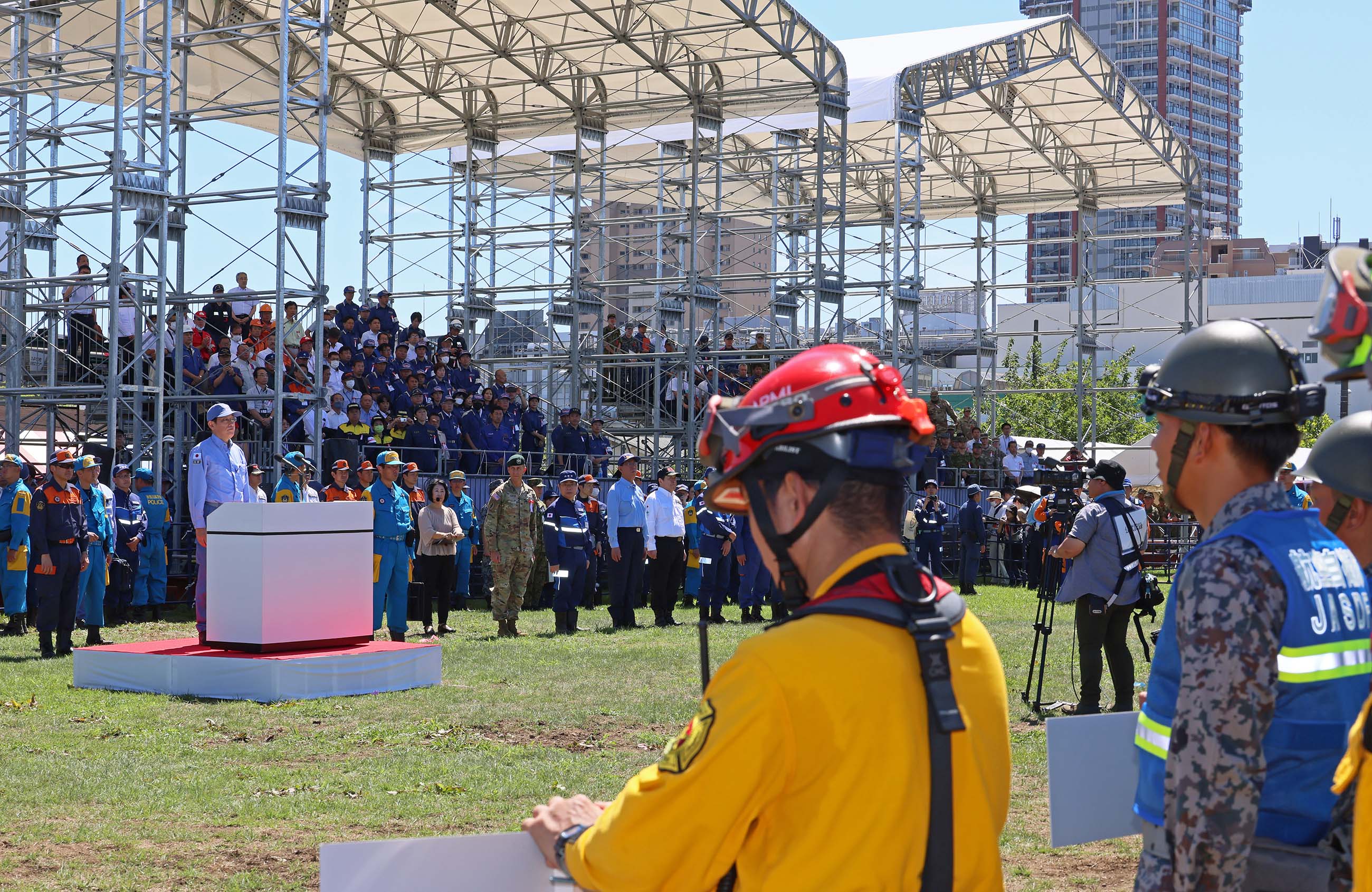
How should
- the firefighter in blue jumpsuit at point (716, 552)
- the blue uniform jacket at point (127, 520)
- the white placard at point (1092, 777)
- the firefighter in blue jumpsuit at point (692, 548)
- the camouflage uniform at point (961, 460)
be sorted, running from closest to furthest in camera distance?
1. the white placard at point (1092, 777)
2. the blue uniform jacket at point (127, 520)
3. the firefighter in blue jumpsuit at point (716, 552)
4. the firefighter in blue jumpsuit at point (692, 548)
5. the camouflage uniform at point (961, 460)

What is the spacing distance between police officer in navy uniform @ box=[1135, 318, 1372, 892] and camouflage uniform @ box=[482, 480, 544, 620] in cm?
1374

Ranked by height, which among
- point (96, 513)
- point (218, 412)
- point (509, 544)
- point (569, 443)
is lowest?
point (509, 544)

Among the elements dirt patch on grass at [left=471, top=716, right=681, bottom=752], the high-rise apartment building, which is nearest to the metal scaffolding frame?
dirt patch on grass at [left=471, top=716, right=681, bottom=752]

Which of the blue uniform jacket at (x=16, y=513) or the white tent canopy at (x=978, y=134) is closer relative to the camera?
the blue uniform jacket at (x=16, y=513)

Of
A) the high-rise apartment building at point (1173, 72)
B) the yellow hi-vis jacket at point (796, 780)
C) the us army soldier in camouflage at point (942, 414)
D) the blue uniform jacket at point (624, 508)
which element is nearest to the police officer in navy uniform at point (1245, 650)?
the yellow hi-vis jacket at point (796, 780)

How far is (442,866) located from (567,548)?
1501 cm

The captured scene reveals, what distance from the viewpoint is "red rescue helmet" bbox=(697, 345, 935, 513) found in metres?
2.16

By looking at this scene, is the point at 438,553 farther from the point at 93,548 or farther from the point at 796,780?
the point at 796,780

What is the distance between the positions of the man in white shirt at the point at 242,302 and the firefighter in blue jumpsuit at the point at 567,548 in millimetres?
5663

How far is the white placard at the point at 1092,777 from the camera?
3.02 metres

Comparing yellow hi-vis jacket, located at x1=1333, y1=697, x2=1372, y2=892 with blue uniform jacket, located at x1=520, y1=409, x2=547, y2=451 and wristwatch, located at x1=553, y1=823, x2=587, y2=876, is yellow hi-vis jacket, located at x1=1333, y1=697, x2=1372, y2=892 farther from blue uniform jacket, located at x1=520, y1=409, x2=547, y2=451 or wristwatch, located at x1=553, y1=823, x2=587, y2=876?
blue uniform jacket, located at x1=520, y1=409, x2=547, y2=451

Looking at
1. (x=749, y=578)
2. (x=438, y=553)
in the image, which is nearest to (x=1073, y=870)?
(x=438, y=553)

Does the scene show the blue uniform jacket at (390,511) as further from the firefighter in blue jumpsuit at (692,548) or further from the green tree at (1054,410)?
the green tree at (1054,410)

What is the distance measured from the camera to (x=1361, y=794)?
2.37 meters
